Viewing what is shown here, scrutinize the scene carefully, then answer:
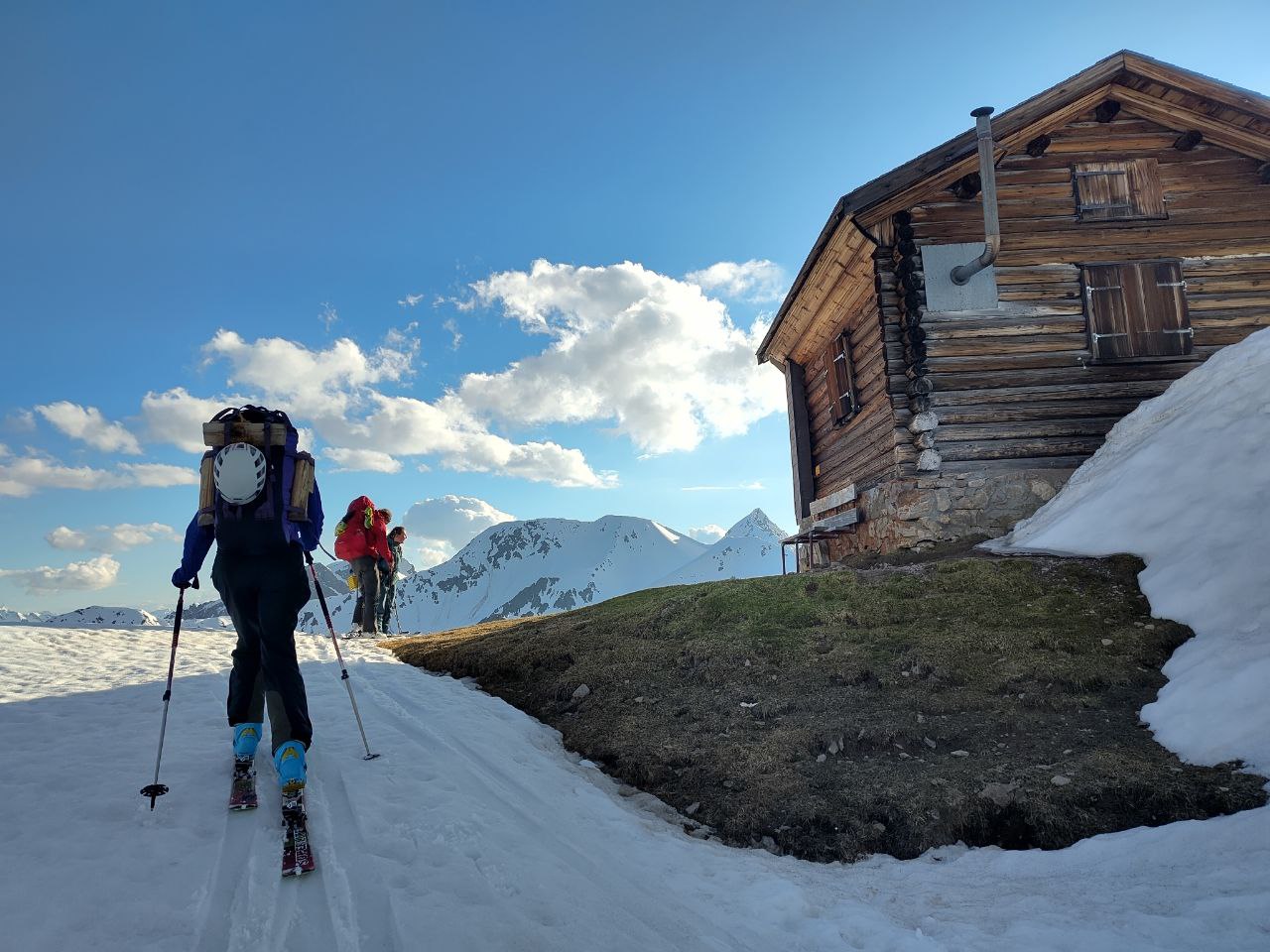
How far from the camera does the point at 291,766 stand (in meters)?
3.69

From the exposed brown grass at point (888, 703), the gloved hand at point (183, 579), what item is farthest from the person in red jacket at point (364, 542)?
the gloved hand at point (183, 579)

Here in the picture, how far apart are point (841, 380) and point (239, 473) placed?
12.2m

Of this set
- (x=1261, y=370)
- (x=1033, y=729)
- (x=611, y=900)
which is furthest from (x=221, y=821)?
(x=1261, y=370)

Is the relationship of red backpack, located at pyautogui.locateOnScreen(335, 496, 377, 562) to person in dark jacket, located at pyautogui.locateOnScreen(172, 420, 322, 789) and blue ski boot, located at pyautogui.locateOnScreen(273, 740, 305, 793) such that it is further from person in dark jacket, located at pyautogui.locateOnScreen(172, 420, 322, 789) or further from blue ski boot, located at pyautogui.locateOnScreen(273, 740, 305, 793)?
blue ski boot, located at pyautogui.locateOnScreen(273, 740, 305, 793)

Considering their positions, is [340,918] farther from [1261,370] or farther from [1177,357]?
[1177,357]

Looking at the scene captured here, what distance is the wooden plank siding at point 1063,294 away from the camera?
37.1ft

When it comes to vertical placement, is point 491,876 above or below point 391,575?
below

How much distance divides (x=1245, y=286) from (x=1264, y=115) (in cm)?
283

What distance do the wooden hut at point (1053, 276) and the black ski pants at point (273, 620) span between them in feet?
31.2

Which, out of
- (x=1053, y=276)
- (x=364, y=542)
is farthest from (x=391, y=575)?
(x=1053, y=276)

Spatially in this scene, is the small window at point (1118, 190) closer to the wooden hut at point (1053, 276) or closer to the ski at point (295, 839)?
the wooden hut at point (1053, 276)

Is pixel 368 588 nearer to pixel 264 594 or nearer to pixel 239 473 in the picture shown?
pixel 264 594

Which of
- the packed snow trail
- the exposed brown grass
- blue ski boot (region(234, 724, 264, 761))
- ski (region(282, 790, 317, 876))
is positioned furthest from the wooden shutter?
ski (region(282, 790, 317, 876))

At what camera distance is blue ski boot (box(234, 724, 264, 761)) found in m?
4.07
